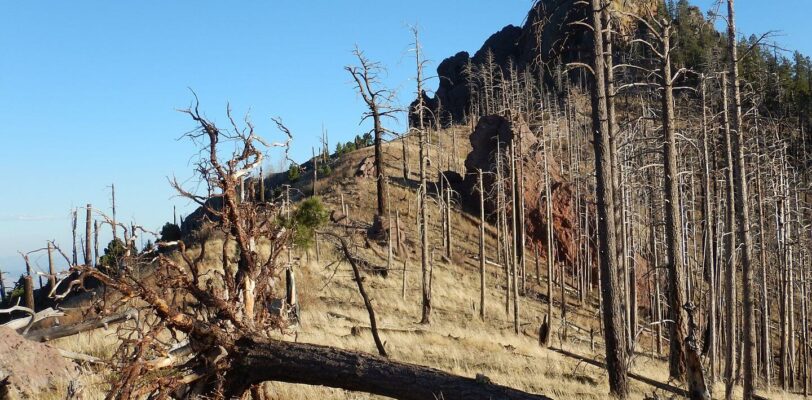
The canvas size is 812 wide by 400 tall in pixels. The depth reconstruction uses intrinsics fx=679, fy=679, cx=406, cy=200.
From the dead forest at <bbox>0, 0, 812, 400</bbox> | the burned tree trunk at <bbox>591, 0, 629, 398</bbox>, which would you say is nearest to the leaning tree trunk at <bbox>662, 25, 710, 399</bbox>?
the dead forest at <bbox>0, 0, 812, 400</bbox>

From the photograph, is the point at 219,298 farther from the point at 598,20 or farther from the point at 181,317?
the point at 598,20

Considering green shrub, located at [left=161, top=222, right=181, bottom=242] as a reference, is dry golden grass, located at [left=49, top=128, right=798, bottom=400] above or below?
below

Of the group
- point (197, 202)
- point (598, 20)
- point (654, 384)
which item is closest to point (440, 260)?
point (654, 384)

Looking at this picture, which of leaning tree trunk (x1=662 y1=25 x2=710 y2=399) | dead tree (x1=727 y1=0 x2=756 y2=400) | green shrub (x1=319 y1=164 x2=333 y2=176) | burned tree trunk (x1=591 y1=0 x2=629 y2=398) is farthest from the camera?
green shrub (x1=319 y1=164 x2=333 y2=176)

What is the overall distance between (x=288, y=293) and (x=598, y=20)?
7277 millimetres

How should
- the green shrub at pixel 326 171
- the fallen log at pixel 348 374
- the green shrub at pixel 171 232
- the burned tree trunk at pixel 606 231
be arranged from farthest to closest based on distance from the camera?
the green shrub at pixel 326 171, the green shrub at pixel 171 232, the burned tree trunk at pixel 606 231, the fallen log at pixel 348 374

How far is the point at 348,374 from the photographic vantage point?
21.2ft

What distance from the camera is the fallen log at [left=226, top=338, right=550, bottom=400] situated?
19.6 ft

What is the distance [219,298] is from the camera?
Answer: 23.6 feet

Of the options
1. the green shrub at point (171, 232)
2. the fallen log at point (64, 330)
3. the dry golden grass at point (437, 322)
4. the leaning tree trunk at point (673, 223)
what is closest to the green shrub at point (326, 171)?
the dry golden grass at point (437, 322)

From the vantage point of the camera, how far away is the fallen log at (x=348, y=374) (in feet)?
19.6

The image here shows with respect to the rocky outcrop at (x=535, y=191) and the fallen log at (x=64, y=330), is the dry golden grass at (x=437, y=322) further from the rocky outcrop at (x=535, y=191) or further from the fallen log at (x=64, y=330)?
the rocky outcrop at (x=535, y=191)

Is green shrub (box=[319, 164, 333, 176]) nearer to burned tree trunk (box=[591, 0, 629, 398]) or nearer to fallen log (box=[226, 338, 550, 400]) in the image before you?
burned tree trunk (box=[591, 0, 629, 398])

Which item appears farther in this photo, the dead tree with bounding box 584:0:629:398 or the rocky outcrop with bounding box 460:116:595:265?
the rocky outcrop with bounding box 460:116:595:265
